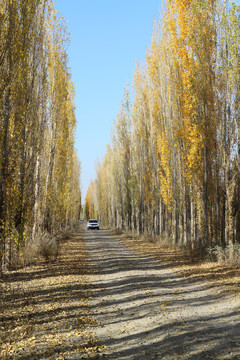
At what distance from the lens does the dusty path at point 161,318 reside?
5050mm

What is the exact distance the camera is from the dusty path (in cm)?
505

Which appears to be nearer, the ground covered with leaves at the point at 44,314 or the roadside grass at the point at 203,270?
the ground covered with leaves at the point at 44,314

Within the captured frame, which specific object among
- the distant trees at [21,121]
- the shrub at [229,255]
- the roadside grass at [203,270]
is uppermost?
the distant trees at [21,121]

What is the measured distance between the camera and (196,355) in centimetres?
482

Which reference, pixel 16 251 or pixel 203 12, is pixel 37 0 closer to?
pixel 203 12

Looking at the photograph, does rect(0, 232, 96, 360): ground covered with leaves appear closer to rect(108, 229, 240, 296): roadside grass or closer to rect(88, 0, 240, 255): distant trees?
rect(108, 229, 240, 296): roadside grass

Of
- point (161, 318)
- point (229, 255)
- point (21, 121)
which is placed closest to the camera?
point (161, 318)

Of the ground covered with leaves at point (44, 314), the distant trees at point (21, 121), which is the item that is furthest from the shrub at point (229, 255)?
the distant trees at point (21, 121)

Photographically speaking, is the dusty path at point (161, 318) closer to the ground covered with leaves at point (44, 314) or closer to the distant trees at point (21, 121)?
the ground covered with leaves at point (44, 314)

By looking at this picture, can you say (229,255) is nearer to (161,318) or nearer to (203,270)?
(203,270)

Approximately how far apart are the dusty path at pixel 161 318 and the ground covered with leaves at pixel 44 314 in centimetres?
34

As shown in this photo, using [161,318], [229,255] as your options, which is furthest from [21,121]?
[229,255]

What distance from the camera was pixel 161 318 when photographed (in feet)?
21.4

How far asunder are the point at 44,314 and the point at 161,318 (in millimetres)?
2439
